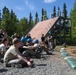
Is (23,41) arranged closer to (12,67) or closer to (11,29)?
(12,67)

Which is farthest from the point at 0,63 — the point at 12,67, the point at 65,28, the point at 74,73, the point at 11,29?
the point at 11,29

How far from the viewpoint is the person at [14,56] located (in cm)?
844

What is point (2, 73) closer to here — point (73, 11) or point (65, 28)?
point (65, 28)

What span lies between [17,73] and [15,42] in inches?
48.6

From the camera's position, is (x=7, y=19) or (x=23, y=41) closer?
(x=23, y=41)

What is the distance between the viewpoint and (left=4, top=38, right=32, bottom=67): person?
332 inches

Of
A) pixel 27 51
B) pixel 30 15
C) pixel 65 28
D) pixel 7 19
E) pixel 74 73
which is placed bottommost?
pixel 74 73

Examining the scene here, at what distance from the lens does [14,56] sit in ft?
29.2

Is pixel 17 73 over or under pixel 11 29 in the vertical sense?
under

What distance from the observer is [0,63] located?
10461 mm

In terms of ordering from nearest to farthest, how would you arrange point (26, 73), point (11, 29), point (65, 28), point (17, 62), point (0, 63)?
point (26, 73) → point (17, 62) → point (0, 63) → point (65, 28) → point (11, 29)

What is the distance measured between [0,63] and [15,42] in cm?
257

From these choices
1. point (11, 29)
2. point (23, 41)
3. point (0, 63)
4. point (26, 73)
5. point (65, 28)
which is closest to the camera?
point (26, 73)

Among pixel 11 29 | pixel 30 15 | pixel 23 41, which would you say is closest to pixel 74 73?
pixel 23 41
